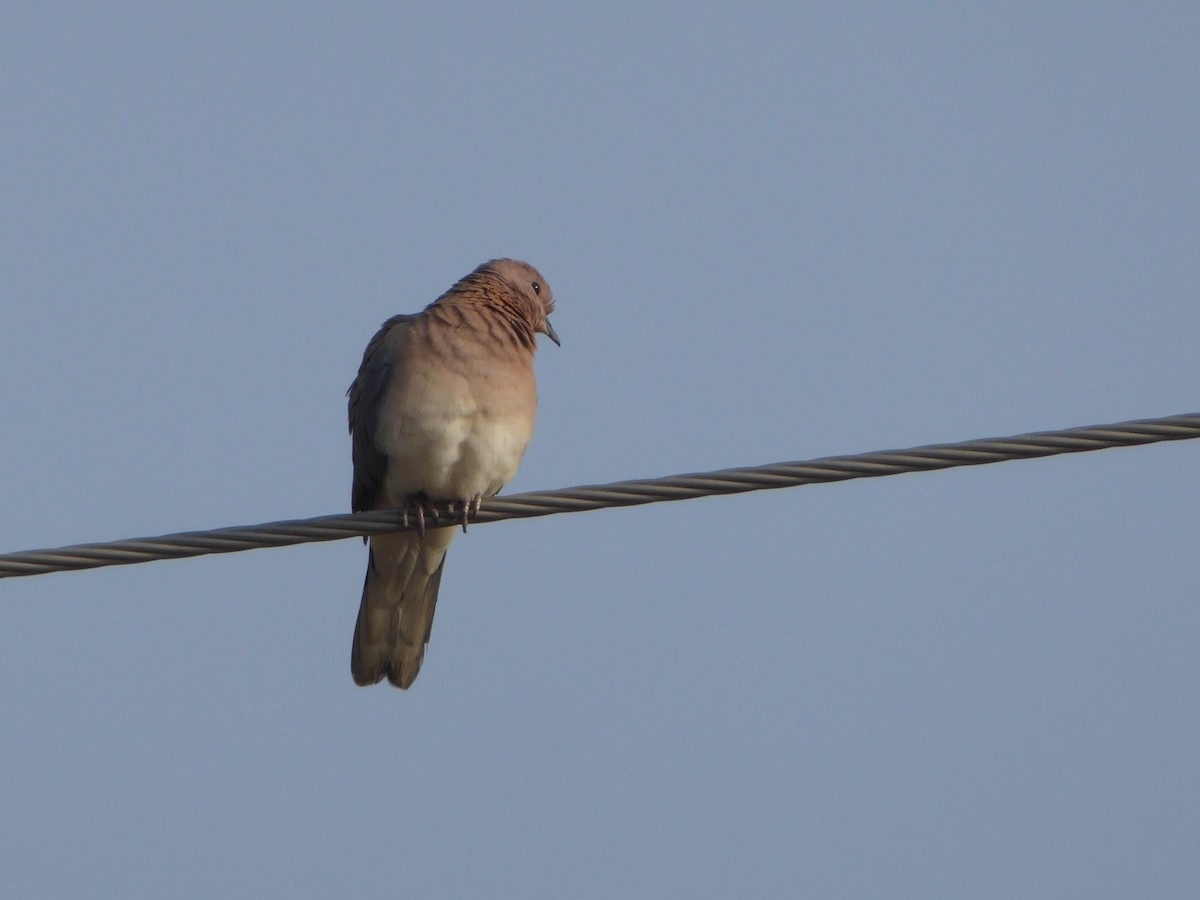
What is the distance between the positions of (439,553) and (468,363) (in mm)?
801

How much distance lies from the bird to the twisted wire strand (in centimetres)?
124

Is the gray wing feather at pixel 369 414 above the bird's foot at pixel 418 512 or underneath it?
above

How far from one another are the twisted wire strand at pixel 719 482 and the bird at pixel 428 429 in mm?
1236

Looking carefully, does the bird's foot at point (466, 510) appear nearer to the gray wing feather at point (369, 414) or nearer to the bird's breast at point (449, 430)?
the bird's breast at point (449, 430)

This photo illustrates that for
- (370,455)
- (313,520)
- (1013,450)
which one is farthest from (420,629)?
(1013,450)

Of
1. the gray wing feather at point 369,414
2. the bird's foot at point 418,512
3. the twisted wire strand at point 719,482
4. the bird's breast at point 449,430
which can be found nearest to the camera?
the twisted wire strand at point 719,482

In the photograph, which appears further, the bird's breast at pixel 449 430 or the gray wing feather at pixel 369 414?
the gray wing feather at pixel 369 414

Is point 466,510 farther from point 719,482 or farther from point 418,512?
point 719,482

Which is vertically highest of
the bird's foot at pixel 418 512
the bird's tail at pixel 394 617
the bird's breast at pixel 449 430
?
the bird's breast at pixel 449 430

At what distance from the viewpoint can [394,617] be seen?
640 cm

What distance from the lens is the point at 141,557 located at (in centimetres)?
435

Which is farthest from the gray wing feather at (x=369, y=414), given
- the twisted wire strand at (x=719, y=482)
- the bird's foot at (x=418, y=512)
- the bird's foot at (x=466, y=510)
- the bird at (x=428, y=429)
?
the twisted wire strand at (x=719, y=482)

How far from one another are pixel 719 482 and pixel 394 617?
237cm

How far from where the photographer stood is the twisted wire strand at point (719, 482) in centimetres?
419
